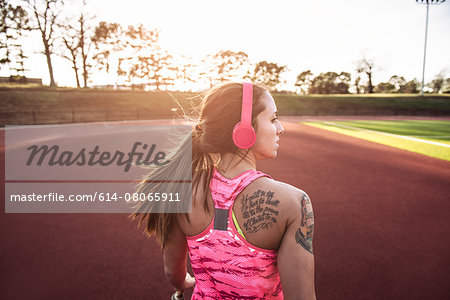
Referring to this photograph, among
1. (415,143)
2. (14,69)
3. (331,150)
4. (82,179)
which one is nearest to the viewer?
(82,179)

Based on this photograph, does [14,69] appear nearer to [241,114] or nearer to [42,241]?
[42,241]

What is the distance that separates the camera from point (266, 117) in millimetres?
1307

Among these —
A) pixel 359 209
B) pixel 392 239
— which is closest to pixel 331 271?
pixel 392 239

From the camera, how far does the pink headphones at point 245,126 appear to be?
120 cm

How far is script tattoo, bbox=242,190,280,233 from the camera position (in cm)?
113

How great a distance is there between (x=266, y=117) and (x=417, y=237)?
15.1ft

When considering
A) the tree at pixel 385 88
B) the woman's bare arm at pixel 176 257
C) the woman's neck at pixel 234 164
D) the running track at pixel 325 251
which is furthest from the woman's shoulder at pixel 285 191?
the tree at pixel 385 88

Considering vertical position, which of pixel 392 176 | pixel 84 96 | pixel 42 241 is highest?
pixel 84 96

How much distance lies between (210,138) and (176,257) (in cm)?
77

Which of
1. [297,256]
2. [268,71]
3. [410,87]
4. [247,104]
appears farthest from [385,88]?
[297,256]

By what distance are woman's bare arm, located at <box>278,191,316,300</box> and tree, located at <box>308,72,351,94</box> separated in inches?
3909

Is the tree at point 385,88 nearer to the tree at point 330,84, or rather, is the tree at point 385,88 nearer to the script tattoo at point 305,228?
the tree at point 330,84

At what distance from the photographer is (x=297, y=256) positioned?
3.67ft

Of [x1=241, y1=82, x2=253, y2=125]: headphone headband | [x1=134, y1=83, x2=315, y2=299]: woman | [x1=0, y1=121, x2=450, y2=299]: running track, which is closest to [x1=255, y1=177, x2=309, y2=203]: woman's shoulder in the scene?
[x1=134, y1=83, x2=315, y2=299]: woman
